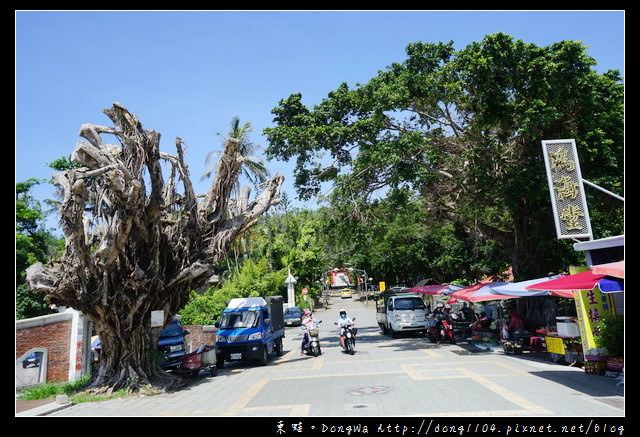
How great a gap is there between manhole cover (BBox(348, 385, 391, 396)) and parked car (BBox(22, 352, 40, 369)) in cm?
936

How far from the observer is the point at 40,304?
28.6 metres

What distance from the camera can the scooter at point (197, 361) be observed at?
13.0 m

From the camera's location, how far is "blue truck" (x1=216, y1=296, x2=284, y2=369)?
15500 millimetres

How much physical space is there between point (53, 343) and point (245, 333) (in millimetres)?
5796

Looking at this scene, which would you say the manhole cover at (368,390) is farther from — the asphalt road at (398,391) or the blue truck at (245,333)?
the blue truck at (245,333)

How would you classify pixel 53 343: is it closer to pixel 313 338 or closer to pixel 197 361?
pixel 197 361

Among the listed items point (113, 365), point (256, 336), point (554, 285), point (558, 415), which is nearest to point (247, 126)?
point (256, 336)

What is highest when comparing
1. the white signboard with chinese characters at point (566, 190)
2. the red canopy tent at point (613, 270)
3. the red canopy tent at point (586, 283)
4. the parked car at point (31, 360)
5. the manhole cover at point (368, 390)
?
the white signboard with chinese characters at point (566, 190)

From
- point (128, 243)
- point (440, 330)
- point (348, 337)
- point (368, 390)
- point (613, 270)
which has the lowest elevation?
point (368, 390)

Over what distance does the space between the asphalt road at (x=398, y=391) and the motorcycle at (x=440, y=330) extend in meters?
3.69

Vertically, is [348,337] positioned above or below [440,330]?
above

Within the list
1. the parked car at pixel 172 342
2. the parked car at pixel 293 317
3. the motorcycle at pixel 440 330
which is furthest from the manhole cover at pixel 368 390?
the parked car at pixel 293 317

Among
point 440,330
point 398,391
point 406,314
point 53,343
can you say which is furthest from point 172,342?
point 406,314

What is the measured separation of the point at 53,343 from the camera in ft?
44.0
